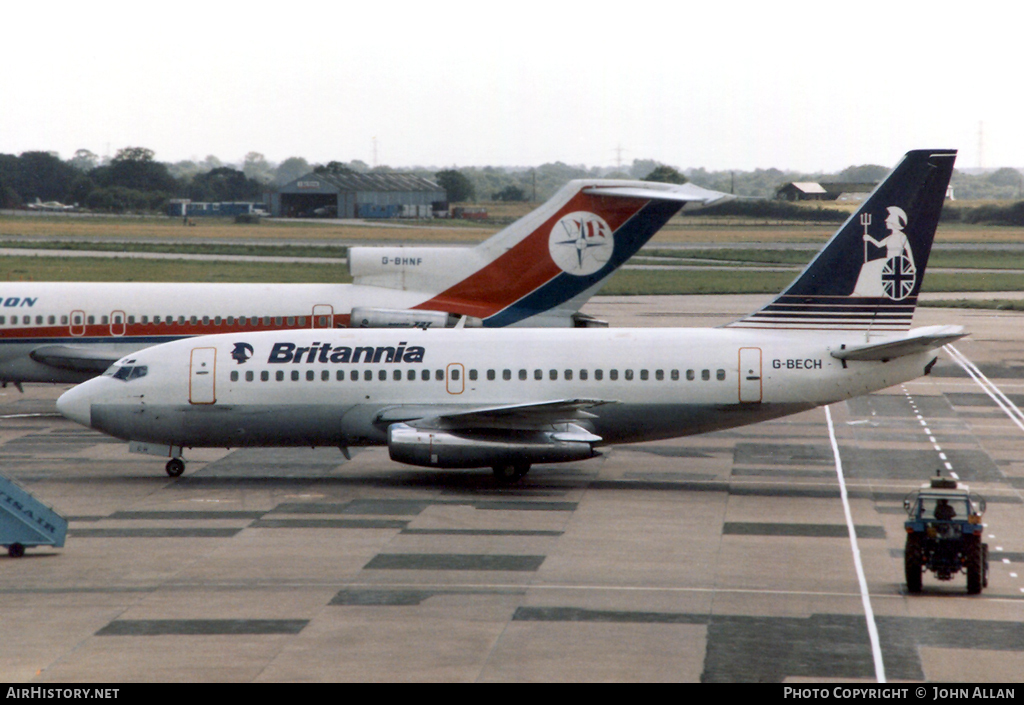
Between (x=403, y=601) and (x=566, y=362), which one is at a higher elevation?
(x=566, y=362)

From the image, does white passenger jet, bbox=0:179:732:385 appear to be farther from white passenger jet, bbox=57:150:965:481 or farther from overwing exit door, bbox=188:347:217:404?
white passenger jet, bbox=57:150:965:481

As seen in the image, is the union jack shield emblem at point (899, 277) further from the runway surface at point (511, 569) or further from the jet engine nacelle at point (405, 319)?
the jet engine nacelle at point (405, 319)

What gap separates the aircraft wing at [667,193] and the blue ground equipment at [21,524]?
23629mm

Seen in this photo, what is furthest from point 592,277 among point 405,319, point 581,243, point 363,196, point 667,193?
point 363,196

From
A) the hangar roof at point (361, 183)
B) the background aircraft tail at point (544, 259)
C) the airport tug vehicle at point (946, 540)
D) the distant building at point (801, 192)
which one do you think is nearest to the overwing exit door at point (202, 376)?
the background aircraft tail at point (544, 259)

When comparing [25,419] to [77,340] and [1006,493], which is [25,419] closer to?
[77,340]

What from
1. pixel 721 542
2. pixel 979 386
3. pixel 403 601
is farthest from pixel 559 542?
pixel 979 386

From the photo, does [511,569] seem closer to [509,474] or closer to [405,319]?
[509,474]

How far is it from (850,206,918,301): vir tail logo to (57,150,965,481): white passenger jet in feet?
0.12

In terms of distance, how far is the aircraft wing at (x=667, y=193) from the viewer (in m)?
42.6

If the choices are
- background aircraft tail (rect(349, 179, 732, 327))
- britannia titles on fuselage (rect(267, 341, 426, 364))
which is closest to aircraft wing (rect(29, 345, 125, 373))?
background aircraft tail (rect(349, 179, 732, 327))

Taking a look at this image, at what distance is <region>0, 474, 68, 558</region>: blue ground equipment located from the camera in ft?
87.8

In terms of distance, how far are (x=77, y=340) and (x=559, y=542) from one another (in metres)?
25.0

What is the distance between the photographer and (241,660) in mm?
19641
